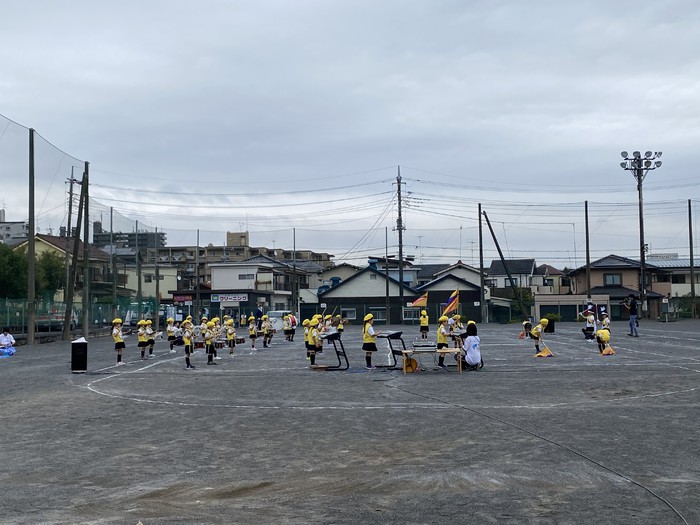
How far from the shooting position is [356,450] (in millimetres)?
9523

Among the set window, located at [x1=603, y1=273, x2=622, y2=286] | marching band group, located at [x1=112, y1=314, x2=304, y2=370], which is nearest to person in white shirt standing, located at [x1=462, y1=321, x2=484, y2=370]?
marching band group, located at [x1=112, y1=314, x2=304, y2=370]

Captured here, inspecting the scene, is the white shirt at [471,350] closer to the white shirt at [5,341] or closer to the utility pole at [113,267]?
the white shirt at [5,341]

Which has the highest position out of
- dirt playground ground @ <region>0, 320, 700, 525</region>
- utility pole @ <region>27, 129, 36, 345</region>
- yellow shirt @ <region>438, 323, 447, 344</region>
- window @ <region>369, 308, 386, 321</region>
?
utility pole @ <region>27, 129, 36, 345</region>

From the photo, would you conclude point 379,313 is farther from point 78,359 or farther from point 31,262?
point 78,359

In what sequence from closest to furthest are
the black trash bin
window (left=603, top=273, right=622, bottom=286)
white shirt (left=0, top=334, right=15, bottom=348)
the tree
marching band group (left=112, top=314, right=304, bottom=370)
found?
the black trash bin < marching band group (left=112, top=314, right=304, bottom=370) < white shirt (left=0, top=334, right=15, bottom=348) < the tree < window (left=603, top=273, right=622, bottom=286)

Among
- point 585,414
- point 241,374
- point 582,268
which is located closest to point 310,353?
point 241,374

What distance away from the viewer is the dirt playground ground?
22.0 ft

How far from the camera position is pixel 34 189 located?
130 ft

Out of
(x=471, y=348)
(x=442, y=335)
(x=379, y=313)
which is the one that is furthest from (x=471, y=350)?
(x=379, y=313)

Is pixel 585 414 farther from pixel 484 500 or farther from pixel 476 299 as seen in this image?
pixel 476 299

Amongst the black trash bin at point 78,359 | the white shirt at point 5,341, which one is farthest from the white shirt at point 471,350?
the white shirt at point 5,341

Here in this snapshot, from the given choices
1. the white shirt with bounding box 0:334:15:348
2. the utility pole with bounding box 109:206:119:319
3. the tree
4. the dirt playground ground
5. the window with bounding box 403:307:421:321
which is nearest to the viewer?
the dirt playground ground

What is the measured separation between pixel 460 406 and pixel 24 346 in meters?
30.5

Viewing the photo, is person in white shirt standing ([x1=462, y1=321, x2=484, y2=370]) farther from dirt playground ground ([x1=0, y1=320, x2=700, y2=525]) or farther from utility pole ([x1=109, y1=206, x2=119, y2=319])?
utility pole ([x1=109, y1=206, x2=119, y2=319])
